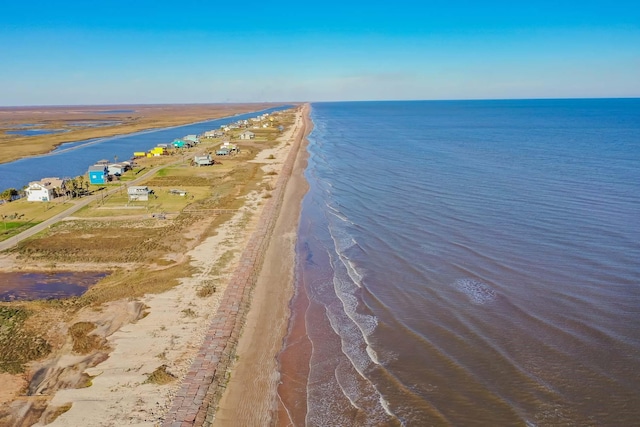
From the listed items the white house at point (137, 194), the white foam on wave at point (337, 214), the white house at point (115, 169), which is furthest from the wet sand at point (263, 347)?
the white house at point (115, 169)

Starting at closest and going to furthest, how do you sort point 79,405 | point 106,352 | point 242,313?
point 79,405 < point 106,352 < point 242,313

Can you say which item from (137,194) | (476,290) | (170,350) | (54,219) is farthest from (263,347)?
(137,194)

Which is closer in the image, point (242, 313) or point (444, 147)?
point (242, 313)

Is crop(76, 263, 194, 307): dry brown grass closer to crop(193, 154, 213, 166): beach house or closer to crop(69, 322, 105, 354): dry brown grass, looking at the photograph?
crop(69, 322, 105, 354): dry brown grass

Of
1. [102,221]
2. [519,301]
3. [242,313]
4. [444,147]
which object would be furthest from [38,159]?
[519,301]

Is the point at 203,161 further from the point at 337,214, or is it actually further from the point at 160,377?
the point at 160,377

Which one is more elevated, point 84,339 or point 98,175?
Result: point 84,339

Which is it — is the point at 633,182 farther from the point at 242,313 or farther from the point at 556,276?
the point at 242,313
